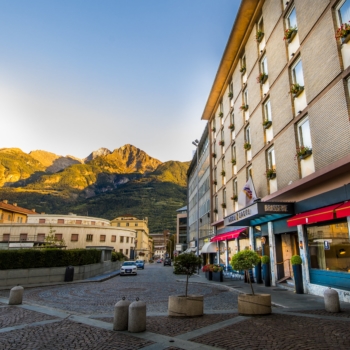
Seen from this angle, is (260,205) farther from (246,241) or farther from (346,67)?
(246,241)

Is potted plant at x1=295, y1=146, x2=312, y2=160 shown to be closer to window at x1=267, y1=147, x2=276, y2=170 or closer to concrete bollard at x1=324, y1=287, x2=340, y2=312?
window at x1=267, y1=147, x2=276, y2=170

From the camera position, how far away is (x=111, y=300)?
Result: 12695 millimetres

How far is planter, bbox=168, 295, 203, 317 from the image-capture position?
8508 millimetres

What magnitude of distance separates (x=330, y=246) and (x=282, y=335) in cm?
676

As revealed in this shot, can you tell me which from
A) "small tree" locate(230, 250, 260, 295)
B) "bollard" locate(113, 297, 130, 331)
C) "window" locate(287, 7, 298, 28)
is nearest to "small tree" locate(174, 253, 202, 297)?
"small tree" locate(230, 250, 260, 295)

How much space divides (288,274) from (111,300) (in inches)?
403

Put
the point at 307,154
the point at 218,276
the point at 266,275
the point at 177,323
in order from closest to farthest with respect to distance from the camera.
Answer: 1. the point at 177,323
2. the point at 307,154
3. the point at 266,275
4. the point at 218,276

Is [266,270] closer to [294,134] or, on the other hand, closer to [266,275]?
[266,275]

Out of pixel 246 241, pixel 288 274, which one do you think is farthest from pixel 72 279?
pixel 288 274

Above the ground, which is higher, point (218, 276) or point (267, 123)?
point (267, 123)

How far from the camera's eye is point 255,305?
847cm

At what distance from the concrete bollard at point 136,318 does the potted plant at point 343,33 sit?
11733 mm

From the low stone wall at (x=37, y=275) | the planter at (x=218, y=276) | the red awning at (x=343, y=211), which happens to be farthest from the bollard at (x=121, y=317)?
the low stone wall at (x=37, y=275)

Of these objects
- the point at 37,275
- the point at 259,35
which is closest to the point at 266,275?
the point at 37,275
